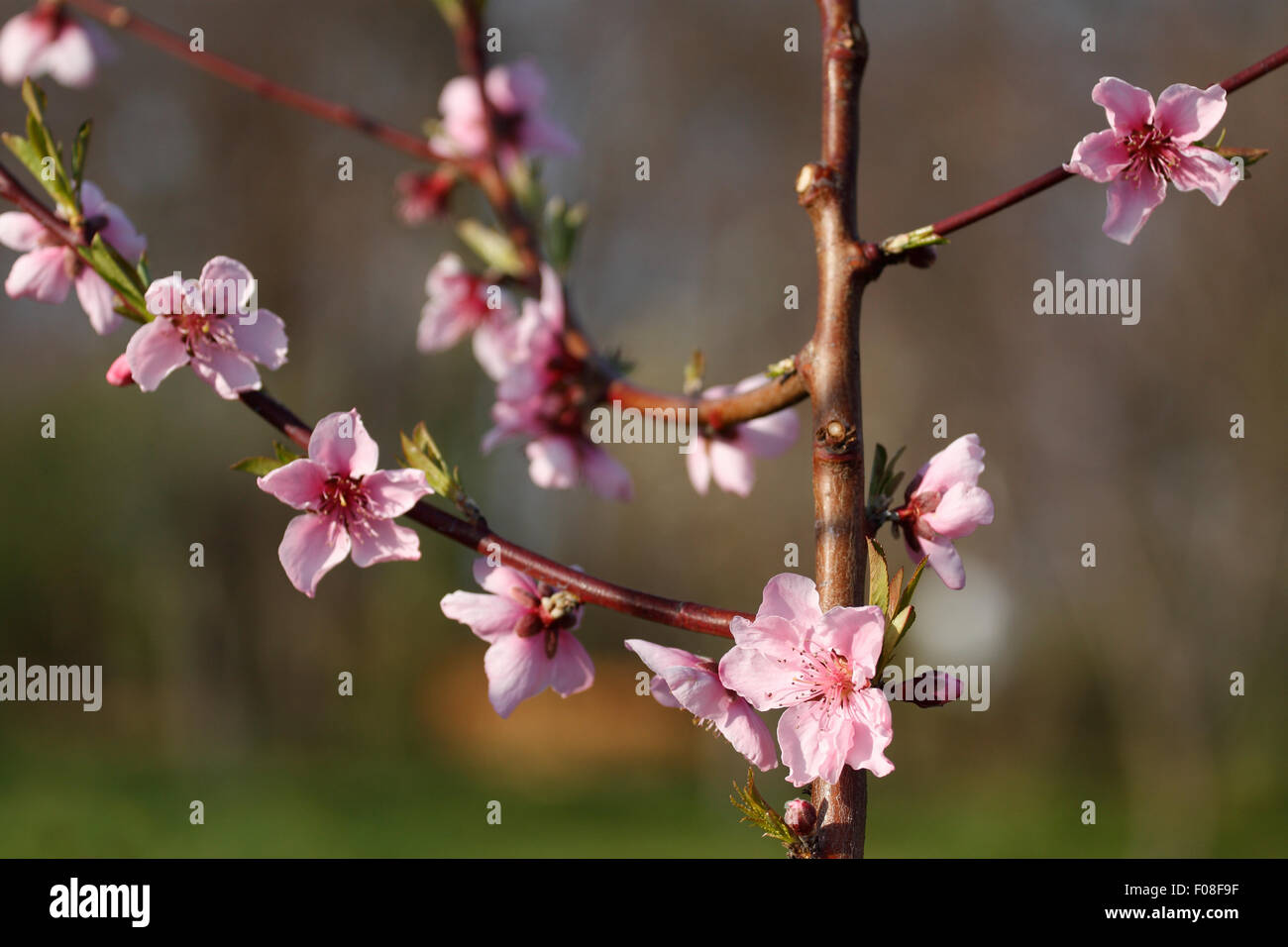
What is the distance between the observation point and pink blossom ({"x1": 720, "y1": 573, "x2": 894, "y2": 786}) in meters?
0.68

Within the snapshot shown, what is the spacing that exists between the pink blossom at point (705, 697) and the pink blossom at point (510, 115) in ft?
3.28

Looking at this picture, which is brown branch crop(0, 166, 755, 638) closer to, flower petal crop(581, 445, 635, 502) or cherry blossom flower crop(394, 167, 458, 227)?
flower petal crop(581, 445, 635, 502)

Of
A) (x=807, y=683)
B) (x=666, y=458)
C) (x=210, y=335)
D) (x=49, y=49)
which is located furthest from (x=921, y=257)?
(x=666, y=458)

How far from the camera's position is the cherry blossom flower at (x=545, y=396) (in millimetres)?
1230

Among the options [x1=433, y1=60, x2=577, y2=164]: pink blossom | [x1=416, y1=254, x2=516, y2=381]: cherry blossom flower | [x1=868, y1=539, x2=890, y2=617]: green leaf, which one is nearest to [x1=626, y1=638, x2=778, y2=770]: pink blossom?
[x1=868, y1=539, x2=890, y2=617]: green leaf

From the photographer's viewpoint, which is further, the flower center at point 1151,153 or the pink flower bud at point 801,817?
the flower center at point 1151,153

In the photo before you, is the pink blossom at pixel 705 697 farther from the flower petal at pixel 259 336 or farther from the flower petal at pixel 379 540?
the flower petal at pixel 259 336

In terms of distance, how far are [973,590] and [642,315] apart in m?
3.64

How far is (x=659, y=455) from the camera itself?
977 centimetres

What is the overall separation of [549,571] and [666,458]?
8898 millimetres

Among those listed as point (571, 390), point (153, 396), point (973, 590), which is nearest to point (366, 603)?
point (153, 396)

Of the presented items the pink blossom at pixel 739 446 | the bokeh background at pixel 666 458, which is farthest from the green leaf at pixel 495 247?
the bokeh background at pixel 666 458

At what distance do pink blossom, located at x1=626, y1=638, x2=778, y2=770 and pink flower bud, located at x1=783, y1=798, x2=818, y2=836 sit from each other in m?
0.05
